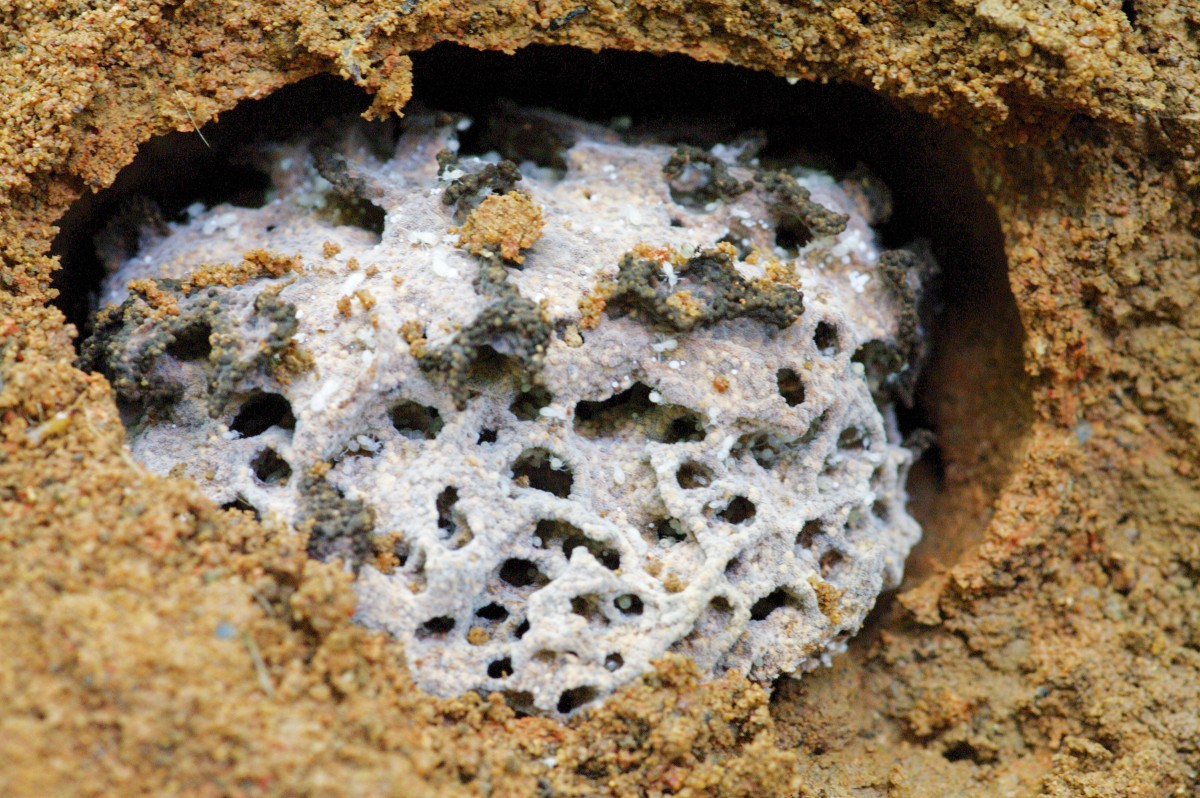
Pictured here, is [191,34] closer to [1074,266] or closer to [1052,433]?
[1074,266]

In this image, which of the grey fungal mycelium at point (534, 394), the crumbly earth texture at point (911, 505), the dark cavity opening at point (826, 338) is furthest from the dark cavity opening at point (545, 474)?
the dark cavity opening at point (826, 338)

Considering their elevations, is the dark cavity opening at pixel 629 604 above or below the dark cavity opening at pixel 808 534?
below

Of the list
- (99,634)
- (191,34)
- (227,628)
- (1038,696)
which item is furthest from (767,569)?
(191,34)

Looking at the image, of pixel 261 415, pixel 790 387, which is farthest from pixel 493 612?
pixel 790 387

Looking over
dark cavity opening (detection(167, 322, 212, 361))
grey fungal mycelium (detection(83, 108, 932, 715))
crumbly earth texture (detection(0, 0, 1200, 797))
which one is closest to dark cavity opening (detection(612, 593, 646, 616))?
grey fungal mycelium (detection(83, 108, 932, 715))

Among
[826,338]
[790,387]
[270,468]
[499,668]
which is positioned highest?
[826,338]

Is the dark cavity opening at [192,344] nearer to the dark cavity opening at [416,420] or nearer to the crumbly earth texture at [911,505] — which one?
the crumbly earth texture at [911,505]

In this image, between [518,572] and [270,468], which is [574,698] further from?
[270,468]
